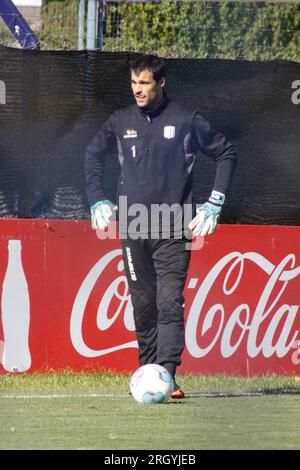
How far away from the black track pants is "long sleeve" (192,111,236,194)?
519 mm

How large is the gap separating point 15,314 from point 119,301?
0.81 metres

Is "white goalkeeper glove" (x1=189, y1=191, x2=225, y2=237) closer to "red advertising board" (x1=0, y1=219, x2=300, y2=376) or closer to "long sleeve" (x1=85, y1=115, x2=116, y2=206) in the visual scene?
"long sleeve" (x1=85, y1=115, x2=116, y2=206)

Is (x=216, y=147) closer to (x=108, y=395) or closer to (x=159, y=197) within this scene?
(x=159, y=197)

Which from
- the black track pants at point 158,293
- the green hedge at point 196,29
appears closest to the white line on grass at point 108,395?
the black track pants at point 158,293

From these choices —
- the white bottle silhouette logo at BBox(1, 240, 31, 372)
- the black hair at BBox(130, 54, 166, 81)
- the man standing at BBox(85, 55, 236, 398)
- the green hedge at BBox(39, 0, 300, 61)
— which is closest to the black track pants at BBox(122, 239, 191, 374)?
the man standing at BBox(85, 55, 236, 398)

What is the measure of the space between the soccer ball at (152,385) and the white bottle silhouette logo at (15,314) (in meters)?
1.98

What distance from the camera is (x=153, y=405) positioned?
7.52 metres

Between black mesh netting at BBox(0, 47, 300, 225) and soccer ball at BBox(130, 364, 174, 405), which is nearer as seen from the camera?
soccer ball at BBox(130, 364, 174, 405)

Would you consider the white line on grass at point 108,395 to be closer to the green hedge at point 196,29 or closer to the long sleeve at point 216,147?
the long sleeve at point 216,147

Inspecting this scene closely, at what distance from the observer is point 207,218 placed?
26.2ft

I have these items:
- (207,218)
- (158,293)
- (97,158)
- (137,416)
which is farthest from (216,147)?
(137,416)

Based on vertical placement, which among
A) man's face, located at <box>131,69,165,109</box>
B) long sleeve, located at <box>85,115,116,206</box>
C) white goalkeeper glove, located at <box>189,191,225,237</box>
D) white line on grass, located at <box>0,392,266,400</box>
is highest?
man's face, located at <box>131,69,165,109</box>

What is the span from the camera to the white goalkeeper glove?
7930 mm

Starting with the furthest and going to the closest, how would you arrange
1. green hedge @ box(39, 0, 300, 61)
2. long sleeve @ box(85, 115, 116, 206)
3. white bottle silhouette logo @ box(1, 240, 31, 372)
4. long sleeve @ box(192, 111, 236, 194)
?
green hedge @ box(39, 0, 300, 61) → white bottle silhouette logo @ box(1, 240, 31, 372) → long sleeve @ box(85, 115, 116, 206) → long sleeve @ box(192, 111, 236, 194)
